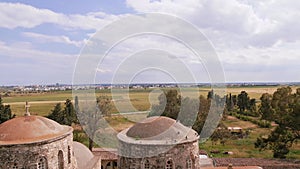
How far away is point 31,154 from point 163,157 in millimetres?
6903

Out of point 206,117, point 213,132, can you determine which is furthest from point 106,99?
point 213,132

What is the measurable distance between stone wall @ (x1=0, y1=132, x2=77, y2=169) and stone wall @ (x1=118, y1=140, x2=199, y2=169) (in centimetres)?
358

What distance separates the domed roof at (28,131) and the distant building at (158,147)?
145 inches

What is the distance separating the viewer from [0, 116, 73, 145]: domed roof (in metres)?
16.3

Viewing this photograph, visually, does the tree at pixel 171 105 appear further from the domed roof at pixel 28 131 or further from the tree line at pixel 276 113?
the domed roof at pixel 28 131

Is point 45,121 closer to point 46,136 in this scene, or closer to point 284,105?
point 46,136

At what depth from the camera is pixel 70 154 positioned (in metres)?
18.6

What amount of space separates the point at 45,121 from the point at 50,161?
98.7 inches

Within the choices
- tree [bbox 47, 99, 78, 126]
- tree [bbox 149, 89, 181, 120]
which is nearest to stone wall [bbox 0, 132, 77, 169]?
tree [bbox 149, 89, 181, 120]

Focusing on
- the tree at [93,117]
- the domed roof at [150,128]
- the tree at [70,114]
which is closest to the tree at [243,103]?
the tree at [70,114]

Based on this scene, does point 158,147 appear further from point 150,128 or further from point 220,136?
point 220,136

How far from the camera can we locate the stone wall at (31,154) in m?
15.7

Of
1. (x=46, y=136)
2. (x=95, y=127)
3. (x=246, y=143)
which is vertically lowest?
(x=246, y=143)

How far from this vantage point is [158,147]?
1778 centimetres
